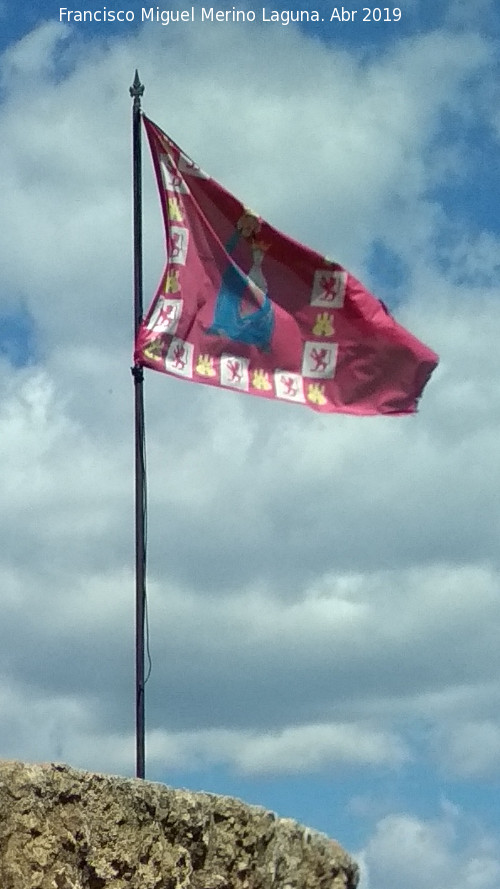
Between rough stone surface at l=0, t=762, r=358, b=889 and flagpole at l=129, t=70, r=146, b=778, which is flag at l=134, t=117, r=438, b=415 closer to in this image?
flagpole at l=129, t=70, r=146, b=778

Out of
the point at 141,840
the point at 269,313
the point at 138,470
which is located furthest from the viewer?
the point at 269,313

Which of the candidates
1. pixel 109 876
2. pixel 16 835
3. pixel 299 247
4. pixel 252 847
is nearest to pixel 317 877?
pixel 252 847

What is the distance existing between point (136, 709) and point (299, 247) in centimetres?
630

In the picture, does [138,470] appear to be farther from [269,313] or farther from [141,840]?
[141,840]

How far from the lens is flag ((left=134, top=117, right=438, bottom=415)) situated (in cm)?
1678

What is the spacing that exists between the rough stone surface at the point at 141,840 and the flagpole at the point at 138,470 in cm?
253

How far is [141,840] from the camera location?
973 cm

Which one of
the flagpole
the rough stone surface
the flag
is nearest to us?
the rough stone surface

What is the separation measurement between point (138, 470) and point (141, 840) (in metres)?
5.84

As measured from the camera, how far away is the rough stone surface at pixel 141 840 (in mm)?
9055

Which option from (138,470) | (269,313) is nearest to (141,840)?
(138,470)

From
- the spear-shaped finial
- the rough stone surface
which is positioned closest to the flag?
the spear-shaped finial

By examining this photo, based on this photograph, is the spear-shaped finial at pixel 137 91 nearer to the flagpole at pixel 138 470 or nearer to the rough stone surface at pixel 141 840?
the flagpole at pixel 138 470

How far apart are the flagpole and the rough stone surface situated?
8.31 ft
